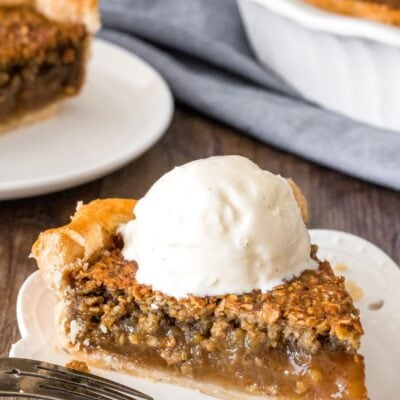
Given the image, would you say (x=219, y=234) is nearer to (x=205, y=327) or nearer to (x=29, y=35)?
(x=205, y=327)

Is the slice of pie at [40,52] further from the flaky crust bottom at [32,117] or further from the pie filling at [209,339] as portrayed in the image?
the pie filling at [209,339]

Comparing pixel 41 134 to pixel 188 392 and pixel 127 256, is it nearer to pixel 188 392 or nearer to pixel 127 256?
pixel 127 256

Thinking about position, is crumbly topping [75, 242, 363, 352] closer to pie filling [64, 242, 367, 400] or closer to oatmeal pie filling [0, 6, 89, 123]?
pie filling [64, 242, 367, 400]

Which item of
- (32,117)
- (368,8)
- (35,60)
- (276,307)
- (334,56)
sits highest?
(276,307)

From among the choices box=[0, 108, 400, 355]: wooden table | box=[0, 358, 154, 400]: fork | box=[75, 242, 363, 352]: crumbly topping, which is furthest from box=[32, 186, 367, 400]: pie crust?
box=[0, 108, 400, 355]: wooden table

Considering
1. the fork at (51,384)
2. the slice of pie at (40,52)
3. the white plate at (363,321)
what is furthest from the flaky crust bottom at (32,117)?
the fork at (51,384)

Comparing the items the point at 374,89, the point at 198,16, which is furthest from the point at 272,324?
the point at 198,16

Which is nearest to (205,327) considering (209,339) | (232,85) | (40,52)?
(209,339)

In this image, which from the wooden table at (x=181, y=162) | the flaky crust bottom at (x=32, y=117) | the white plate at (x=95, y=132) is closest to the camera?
the wooden table at (x=181, y=162)
